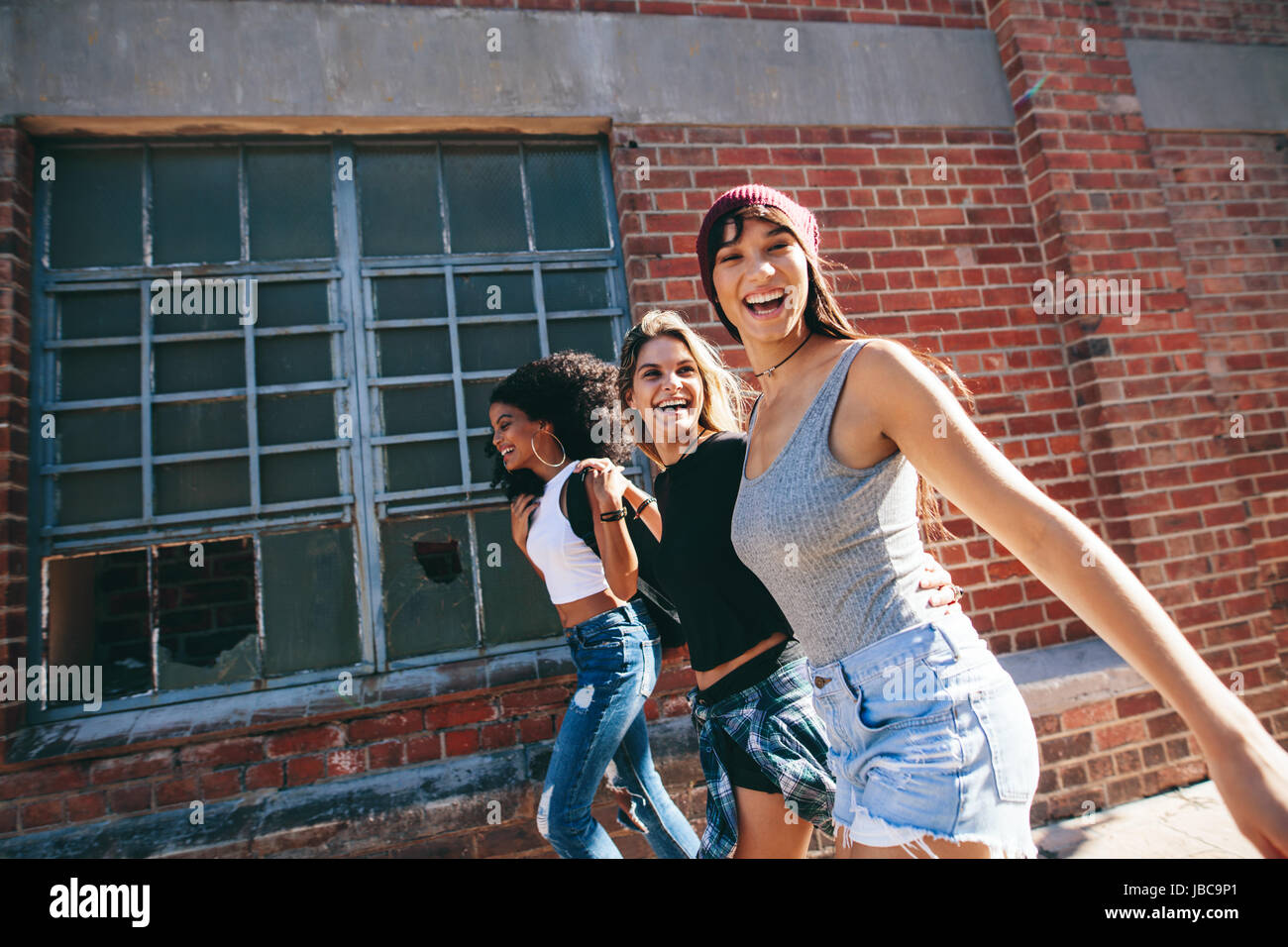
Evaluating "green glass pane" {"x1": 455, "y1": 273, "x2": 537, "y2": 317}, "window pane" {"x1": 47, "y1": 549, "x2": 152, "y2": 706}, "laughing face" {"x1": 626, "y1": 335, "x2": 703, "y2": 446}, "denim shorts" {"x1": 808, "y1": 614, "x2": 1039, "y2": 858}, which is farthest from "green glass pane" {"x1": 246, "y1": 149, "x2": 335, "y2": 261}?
"denim shorts" {"x1": 808, "y1": 614, "x2": 1039, "y2": 858}

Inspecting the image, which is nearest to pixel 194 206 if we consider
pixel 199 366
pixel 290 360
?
pixel 199 366

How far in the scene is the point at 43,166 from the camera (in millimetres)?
3082

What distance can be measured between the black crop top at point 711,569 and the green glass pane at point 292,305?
7.21 feet

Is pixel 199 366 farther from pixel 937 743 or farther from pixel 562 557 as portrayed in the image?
pixel 937 743

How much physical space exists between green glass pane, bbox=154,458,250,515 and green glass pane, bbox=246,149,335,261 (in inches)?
40.4

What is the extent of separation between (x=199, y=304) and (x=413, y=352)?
0.98m

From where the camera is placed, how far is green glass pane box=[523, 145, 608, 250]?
11.2ft

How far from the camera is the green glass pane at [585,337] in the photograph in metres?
3.33

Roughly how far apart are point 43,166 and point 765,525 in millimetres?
3805

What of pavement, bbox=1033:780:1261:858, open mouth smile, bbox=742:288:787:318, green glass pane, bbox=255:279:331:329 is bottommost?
pavement, bbox=1033:780:1261:858

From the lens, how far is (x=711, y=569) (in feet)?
5.88

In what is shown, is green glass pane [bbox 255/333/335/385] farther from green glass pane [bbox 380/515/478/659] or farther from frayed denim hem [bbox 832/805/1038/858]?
frayed denim hem [bbox 832/805/1038/858]

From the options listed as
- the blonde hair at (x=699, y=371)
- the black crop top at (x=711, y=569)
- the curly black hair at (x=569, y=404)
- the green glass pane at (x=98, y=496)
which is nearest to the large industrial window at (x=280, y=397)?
the green glass pane at (x=98, y=496)
